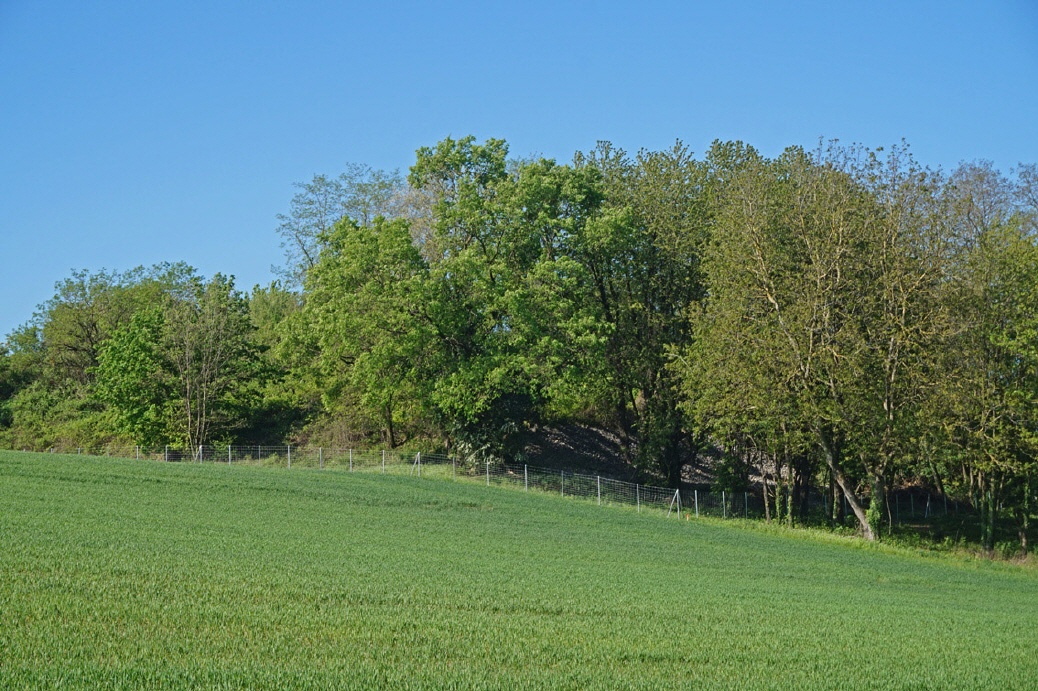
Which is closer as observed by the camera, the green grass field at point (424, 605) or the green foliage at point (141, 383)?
the green grass field at point (424, 605)

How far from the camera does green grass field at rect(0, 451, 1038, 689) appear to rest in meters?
11.5

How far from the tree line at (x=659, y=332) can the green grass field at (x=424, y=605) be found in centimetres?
1008

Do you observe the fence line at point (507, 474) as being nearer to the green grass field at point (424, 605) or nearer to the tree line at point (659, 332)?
the tree line at point (659, 332)

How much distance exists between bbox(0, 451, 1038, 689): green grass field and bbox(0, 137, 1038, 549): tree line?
33.1ft

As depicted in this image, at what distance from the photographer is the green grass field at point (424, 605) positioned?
454 inches

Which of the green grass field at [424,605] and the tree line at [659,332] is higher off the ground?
the tree line at [659,332]

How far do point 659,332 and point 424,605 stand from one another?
34.3 m

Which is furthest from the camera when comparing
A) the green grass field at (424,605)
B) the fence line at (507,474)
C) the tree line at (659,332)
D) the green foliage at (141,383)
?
the green foliage at (141,383)

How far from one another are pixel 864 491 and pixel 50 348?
54618 mm

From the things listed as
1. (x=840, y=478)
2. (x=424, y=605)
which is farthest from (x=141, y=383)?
(x=424, y=605)

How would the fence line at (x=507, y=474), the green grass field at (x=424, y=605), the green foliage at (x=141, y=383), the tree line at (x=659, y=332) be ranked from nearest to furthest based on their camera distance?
the green grass field at (x=424, y=605), the tree line at (x=659, y=332), the fence line at (x=507, y=474), the green foliage at (x=141, y=383)

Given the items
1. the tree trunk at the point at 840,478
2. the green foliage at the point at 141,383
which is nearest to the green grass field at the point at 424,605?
the tree trunk at the point at 840,478

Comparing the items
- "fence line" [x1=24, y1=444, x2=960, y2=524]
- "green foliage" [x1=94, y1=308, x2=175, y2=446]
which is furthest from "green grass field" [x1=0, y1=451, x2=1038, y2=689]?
"green foliage" [x1=94, y1=308, x2=175, y2=446]

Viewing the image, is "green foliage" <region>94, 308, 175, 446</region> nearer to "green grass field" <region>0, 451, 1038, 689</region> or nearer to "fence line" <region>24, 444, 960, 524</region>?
"fence line" <region>24, 444, 960, 524</region>
